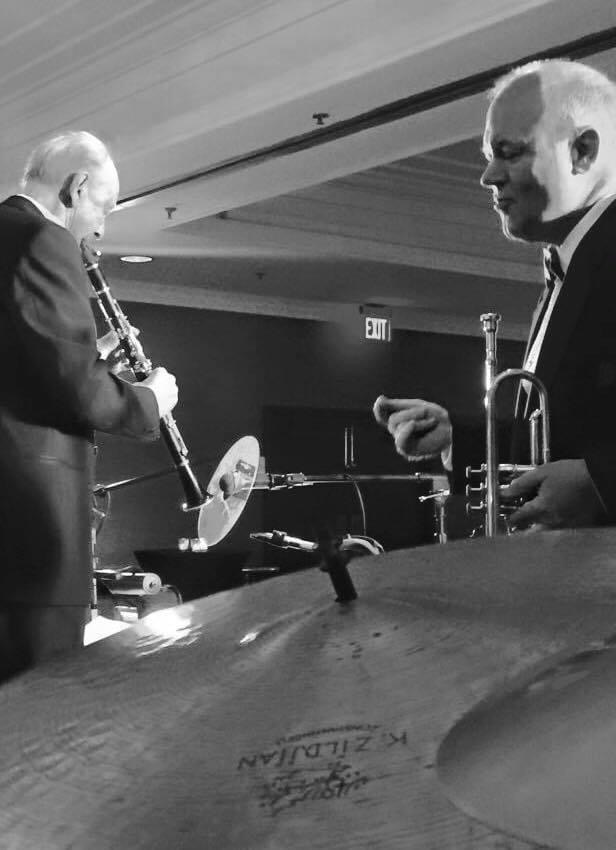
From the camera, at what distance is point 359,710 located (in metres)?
0.57

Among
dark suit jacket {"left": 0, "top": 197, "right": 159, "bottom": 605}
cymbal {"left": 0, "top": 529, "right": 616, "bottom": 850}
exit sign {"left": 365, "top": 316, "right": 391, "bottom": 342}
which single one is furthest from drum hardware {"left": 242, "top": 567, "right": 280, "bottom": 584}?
cymbal {"left": 0, "top": 529, "right": 616, "bottom": 850}

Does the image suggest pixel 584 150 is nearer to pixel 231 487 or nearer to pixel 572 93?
pixel 572 93

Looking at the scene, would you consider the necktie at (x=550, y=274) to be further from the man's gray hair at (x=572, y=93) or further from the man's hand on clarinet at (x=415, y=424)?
the man's hand on clarinet at (x=415, y=424)

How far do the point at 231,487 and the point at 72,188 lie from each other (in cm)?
271

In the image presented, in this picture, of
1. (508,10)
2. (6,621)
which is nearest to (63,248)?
(6,621)

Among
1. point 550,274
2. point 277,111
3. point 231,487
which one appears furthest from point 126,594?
point 550,274

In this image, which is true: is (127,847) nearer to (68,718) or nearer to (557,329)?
(68,718)

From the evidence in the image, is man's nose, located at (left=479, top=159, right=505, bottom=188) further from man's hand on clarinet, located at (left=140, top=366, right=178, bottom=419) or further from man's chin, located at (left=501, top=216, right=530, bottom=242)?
man's hand on clarinet, located at (left=140, top=366, right=178, bottom=419)

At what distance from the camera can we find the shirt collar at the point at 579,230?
5.21ft

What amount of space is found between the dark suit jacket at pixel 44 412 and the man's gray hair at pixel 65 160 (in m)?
0.30

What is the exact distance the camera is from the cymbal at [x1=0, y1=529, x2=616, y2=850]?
496 mm

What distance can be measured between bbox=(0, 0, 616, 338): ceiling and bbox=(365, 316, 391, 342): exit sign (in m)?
1.53

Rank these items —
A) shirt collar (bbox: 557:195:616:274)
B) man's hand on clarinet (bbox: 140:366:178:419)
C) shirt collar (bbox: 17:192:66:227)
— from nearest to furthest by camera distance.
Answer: shirt collar (bbox: 557:195:616:274) → shirt collar (bbox: 17:192:66:227) → man's hand on clarinet (bbox: 140:366:178:419)

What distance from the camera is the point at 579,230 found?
5.33ft
